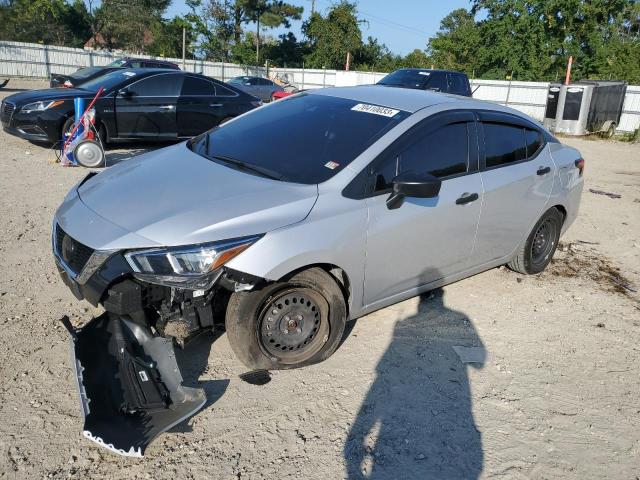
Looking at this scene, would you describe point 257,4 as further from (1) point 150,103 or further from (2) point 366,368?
(2) point 366,368

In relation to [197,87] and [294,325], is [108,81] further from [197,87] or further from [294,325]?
[294,325]

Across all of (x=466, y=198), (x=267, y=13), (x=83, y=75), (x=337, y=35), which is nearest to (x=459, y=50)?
(x=337, y=35)

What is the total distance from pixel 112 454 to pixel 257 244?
1.28 m

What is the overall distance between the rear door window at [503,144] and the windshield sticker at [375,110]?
900 millimetres

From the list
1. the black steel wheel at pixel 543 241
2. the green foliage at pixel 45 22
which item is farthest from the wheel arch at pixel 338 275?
the green foliage at pixel 45 22

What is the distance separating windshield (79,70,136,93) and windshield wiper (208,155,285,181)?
628cm

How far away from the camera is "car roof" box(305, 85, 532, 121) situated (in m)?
3.99

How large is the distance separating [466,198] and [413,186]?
86 centimetres

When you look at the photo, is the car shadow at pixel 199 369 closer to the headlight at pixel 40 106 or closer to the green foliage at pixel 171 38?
the headlight at pixel 40 106

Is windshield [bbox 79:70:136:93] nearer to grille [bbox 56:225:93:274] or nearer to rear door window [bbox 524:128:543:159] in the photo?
grille [bbox 56:225:93:274]

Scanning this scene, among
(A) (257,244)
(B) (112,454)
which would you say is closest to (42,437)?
(B) (112,454)

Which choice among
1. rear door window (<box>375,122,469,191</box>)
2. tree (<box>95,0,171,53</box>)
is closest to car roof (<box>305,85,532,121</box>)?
rear door window (<box>375,122,469,191</box>)

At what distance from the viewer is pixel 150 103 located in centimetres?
941

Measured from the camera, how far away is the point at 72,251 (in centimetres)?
303
